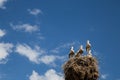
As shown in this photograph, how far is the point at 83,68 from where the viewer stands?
33219mm

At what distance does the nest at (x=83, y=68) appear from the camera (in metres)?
Answer: 33.1

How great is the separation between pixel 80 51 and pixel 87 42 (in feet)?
2.53

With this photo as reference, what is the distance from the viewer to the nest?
33.1 m

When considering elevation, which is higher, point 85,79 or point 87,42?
point 87,42

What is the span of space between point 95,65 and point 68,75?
1640 mm

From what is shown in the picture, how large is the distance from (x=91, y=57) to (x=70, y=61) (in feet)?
3.94

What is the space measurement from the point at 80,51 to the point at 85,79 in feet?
5.37

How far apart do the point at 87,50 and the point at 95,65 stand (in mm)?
1224

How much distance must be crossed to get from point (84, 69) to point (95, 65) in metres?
0.66

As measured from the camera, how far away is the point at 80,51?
33844mm

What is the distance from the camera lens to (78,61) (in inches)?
1312

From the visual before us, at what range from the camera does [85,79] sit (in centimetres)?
3341

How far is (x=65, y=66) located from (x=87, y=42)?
1934mm

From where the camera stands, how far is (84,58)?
109ft
